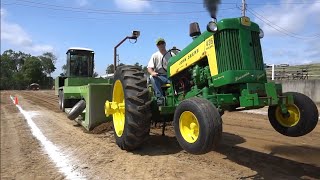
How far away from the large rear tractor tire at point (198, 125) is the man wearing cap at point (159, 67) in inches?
74.1

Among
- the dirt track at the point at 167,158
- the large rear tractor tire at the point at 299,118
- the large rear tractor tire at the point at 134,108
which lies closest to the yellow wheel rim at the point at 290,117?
the large rear tractor tire at the point at 299,118

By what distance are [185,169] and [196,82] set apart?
1.33 m

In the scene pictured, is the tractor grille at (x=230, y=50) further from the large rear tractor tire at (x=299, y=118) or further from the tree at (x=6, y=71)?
the tree at (x=6, y=71)

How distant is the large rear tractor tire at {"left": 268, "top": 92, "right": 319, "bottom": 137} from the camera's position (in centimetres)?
538

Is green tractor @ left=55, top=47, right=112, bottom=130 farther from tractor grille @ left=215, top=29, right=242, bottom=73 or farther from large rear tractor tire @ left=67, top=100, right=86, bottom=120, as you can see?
tractor grille @ left=215, top=29, right=242, bottom=73

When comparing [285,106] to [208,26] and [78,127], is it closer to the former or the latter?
[208,26]

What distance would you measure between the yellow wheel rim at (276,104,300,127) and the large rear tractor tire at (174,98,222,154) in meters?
1.38

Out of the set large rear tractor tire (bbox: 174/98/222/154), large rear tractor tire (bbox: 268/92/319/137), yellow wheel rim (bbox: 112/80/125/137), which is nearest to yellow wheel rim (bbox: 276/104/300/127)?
Result: large rear tractor tire (bbox: 268/92/319/137)

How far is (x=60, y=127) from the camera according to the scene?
35.8 ft

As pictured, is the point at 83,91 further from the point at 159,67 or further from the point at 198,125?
the point at 198,125

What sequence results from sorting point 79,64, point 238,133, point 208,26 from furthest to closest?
point 79,64, point 238,133, point 208,26

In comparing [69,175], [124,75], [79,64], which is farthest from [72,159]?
[79,64]

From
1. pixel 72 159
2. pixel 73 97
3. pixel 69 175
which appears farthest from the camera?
pixel 73 97

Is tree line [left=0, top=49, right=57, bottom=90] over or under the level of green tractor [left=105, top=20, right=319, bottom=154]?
over
